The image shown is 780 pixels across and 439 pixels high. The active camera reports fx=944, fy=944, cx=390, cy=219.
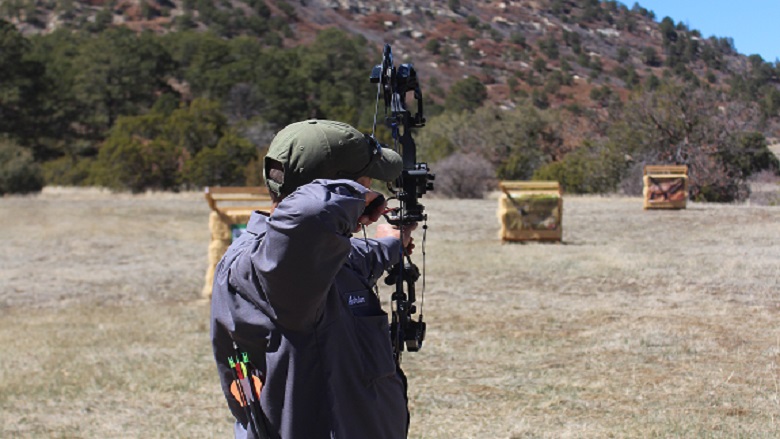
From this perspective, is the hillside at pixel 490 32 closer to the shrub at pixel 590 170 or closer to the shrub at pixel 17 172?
the shrub at pixel 590 170

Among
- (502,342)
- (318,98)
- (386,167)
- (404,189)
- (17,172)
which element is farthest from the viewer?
(318,98)

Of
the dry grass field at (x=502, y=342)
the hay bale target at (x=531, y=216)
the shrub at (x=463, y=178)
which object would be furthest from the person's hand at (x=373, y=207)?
the shrub at (x=463, y=178)

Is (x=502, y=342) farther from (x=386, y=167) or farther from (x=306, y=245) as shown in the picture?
(x=306, y=245)

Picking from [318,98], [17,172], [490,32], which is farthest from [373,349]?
[490,32]

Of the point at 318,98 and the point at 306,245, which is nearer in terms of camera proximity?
the point at 306,245

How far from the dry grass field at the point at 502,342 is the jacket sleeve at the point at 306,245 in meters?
3.80

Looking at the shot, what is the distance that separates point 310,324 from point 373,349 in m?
0.25

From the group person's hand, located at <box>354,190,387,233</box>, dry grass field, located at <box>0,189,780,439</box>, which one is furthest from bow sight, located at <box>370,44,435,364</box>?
dry grass field, located at <box>0,189,780,439</box>

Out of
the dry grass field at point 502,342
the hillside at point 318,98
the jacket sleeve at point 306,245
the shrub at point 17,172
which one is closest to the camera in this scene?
the jacket sleeve at point 306,245

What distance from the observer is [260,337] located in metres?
2.38

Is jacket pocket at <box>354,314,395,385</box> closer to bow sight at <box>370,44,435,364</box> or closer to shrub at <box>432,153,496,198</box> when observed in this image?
bow sight at <box>370,44,435,364</box>

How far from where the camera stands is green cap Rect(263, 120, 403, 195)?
7.95 feet

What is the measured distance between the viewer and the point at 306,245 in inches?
82.0

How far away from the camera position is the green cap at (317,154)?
2.42m
